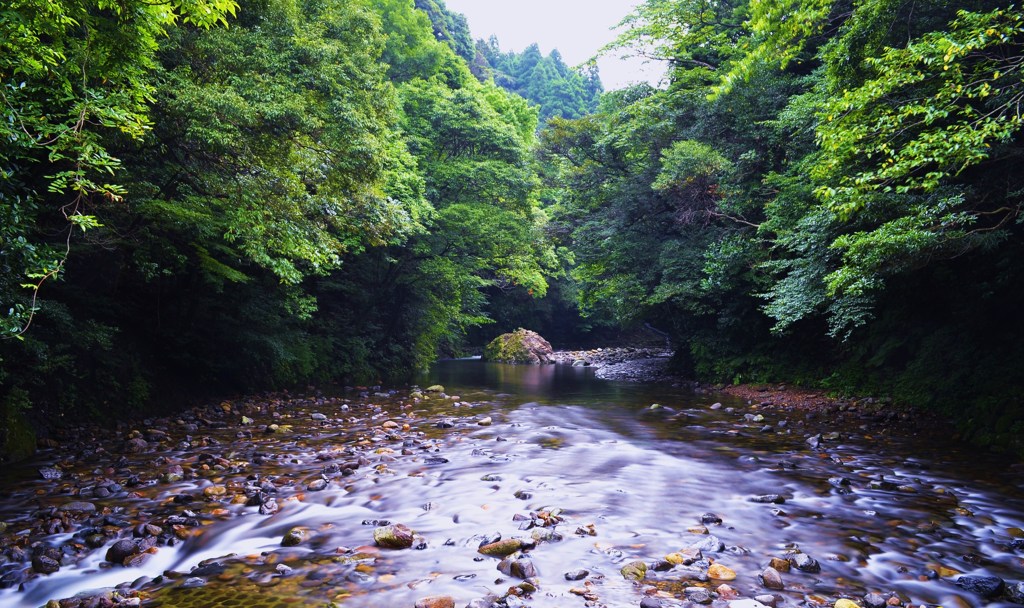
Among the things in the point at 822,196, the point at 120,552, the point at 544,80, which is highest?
the point at 544,80

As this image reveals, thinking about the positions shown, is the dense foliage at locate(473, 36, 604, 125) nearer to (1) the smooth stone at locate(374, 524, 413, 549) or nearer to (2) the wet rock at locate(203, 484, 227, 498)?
(2) the wet rock at locate(203, 484, 227, 498)

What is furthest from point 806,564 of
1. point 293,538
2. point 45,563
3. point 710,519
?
point 45,563

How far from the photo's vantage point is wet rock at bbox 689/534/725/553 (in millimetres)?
4312

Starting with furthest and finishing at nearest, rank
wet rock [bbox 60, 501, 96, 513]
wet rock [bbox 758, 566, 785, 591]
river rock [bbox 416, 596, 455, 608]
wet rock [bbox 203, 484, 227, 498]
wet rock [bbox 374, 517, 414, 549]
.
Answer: wet rock [bbox 203, 484, 227, 498] < wet rock [bbox 60, 501, 96, 513] < wet rock [bbox 374, 517, 414, 549] < wet rock [bbox 758, 566, 785, 591] < river rock [bbox 416, 596, 455, 608]

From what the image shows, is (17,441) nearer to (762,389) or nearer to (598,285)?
(762,389)

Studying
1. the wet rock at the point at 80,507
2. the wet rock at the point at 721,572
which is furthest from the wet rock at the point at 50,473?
the wet rock at the point at 721,572

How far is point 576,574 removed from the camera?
388cm

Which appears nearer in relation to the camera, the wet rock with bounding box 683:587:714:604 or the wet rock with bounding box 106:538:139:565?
the wet rock with bounding box 683:587:714:604

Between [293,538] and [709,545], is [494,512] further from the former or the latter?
[709,545]

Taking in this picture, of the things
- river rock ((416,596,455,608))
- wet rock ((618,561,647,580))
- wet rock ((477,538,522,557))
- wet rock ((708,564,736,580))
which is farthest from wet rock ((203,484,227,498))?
wet rock ((708,564,736,580))

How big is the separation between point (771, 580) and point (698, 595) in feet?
1.88

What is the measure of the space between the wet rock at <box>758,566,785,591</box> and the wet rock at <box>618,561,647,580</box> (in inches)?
30.9

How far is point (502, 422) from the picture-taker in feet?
34.7

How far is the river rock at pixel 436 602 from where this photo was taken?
11.2ft
